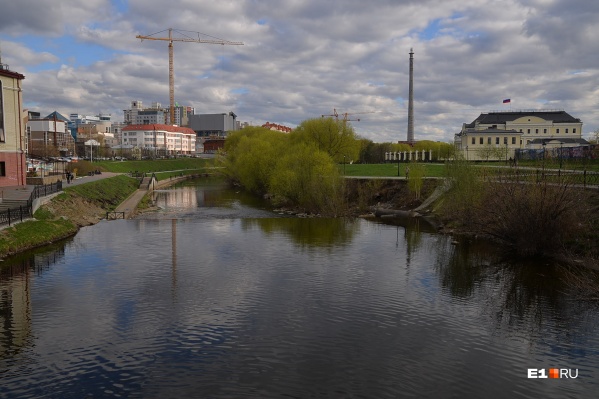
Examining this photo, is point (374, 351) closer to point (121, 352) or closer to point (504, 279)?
point (121, 352)

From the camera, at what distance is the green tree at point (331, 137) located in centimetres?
7644

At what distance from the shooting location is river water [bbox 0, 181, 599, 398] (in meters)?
14.6

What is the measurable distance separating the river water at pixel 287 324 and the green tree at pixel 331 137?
147 ft

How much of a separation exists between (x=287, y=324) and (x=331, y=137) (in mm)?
60099

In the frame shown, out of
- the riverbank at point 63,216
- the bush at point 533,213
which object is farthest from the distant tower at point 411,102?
the bush at point 533,213

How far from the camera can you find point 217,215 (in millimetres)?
52312

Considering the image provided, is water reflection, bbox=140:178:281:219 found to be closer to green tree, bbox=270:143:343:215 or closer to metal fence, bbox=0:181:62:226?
green tree, bbox=270:143:343:215

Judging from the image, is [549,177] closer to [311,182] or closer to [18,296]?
[311,182]

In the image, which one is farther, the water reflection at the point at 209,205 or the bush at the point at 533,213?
the water reflection at the point at 209,205

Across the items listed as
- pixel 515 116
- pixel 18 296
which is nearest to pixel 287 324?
pixel 18 296

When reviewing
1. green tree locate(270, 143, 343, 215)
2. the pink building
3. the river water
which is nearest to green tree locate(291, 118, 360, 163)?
green tree locate(270, 143, 343, 215)

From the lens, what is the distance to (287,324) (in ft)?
62.6

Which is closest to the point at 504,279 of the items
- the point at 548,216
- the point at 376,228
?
the point at 548,216

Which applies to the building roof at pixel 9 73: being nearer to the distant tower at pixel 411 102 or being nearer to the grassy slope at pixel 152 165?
the grassy slope at pixel 152 165
